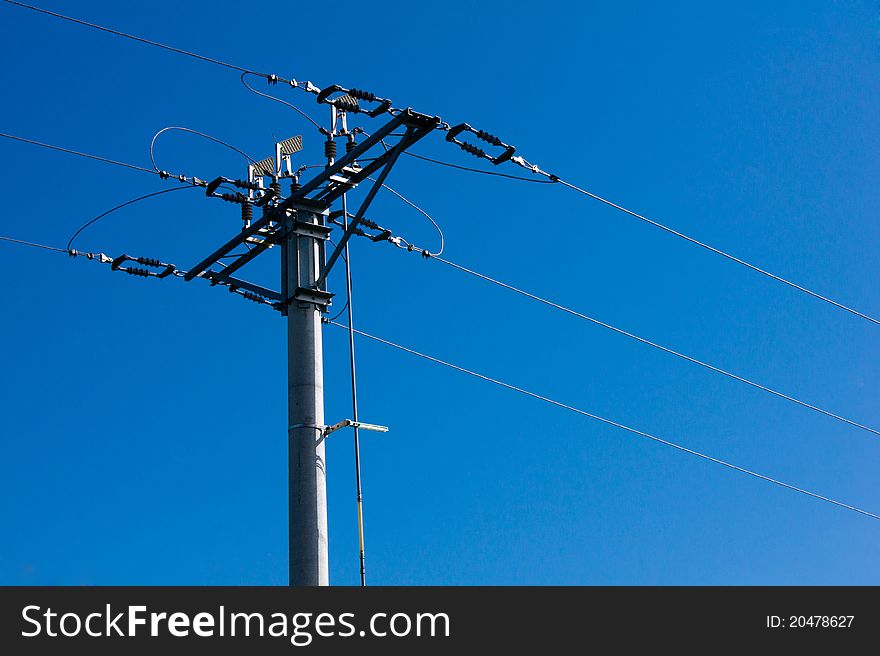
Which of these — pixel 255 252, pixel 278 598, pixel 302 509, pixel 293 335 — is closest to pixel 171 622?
pixel 278 598

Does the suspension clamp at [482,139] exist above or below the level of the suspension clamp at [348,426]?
above

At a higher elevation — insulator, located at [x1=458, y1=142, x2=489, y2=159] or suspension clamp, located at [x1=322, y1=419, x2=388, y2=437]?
insulator, located at [x1=458, y1=142, x2=489, y2=159]

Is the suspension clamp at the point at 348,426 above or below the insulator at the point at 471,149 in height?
below

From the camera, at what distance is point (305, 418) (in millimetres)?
20156

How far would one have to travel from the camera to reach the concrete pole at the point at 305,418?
1953cm

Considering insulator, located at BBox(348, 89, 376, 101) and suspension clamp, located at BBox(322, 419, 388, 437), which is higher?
insulator, located at BBox(348, 89, 376, 101)

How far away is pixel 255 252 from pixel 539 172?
4347mm

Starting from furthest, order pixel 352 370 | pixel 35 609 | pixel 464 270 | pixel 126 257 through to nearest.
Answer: pixel 464 270 < pixel 126 257 < pixel 352 370 < pixel 35 609

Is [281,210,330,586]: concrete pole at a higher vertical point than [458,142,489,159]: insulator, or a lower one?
lower

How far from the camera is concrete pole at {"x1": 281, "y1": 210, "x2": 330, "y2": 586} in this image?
19531 mm

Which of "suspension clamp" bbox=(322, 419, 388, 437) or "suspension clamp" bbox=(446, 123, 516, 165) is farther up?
"suspension clamp" bbox=(446, 123, 516, 165)

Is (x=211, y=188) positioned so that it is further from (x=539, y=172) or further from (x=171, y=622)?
(x=171, y=622)

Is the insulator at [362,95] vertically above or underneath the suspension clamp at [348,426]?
above

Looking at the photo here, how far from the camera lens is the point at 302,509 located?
19.8m
